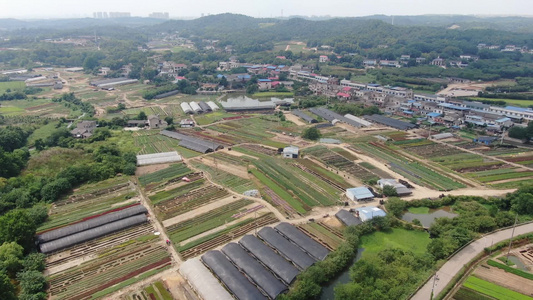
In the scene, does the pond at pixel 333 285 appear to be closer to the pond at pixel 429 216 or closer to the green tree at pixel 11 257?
the pond at pixel 429 216

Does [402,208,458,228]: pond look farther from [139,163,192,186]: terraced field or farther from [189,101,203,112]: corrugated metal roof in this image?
[189,101,203,112]: corrugated metal roof

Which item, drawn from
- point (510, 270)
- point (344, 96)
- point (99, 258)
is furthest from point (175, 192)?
point (344, 96)

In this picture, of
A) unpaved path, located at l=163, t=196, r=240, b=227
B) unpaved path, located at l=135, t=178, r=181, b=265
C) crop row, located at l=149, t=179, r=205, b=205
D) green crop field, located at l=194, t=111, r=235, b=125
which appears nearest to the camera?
unpaved path, located at l=135, t=178, r=181, b=265

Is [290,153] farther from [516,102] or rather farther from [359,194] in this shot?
[516,102]

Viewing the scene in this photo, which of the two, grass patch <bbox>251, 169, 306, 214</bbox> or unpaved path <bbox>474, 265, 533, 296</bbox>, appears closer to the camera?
unpaved path <bbox>474, 265, 533, 296</bbox>

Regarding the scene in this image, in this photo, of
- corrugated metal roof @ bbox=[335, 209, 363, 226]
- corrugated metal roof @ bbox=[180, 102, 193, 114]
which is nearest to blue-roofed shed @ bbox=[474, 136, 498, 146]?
corrugated metal roof @ bbox=[335, 209, 363, 226]

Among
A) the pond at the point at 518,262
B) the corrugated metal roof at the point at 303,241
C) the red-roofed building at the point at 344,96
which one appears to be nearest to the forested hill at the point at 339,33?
the red-roofed building at the point at 344,96
